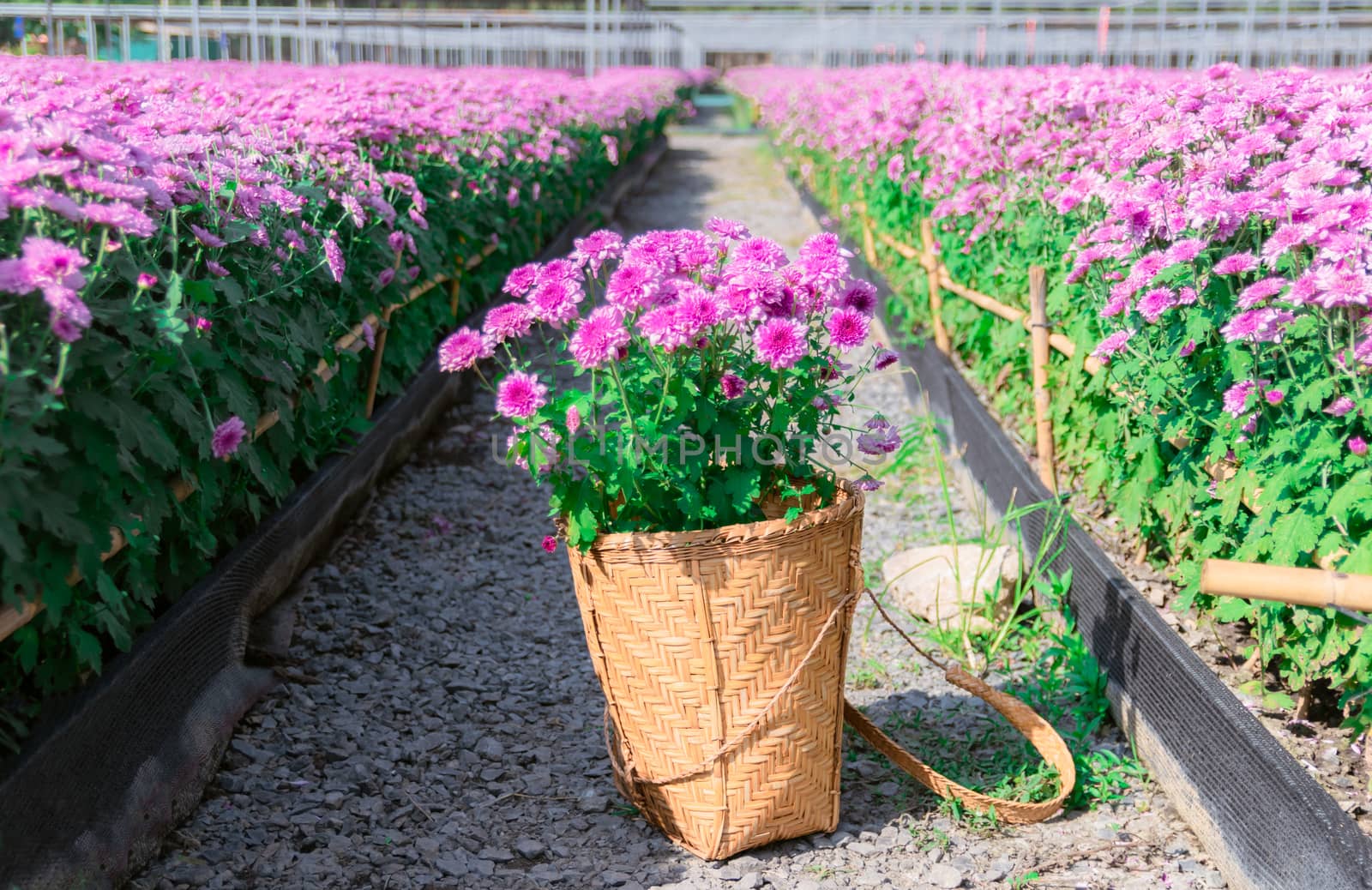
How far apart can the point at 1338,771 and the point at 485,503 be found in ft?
10.0

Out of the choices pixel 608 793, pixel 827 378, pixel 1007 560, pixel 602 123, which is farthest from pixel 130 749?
pixel 602 123

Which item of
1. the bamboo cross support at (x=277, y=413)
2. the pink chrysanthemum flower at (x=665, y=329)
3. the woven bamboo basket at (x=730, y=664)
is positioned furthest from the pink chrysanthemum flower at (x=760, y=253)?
the bamboo cross support at (x=277, y=413)

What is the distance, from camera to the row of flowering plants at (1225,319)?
2453mm

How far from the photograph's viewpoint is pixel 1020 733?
302 cm

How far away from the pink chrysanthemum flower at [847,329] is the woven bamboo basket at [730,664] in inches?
13.0

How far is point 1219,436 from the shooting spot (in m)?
2.83

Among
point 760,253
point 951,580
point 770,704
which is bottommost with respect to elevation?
point 951,580

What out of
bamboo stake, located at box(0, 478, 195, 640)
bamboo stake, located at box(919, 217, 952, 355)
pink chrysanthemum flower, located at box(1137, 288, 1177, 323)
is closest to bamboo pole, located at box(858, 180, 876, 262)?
bamboo stake, located at box(919, 217, 952, 355)

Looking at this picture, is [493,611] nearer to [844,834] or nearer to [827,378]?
[844,834]

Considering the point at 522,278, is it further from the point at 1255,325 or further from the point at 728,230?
the point at 1255,325

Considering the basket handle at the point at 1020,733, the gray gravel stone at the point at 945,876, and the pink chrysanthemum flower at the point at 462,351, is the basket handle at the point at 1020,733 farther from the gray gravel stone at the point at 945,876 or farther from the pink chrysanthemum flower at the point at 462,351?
the pink chrysanthemum flower at the point at 462,351

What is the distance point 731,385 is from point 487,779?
121 centimetres

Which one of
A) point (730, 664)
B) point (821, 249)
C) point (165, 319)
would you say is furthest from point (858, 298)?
point (165, 319)

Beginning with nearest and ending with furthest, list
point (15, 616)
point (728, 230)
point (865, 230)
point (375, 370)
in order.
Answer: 1. point (15, 616)
2. point (728, 230)
3. point (375, 370)
4. point (865, 230)
